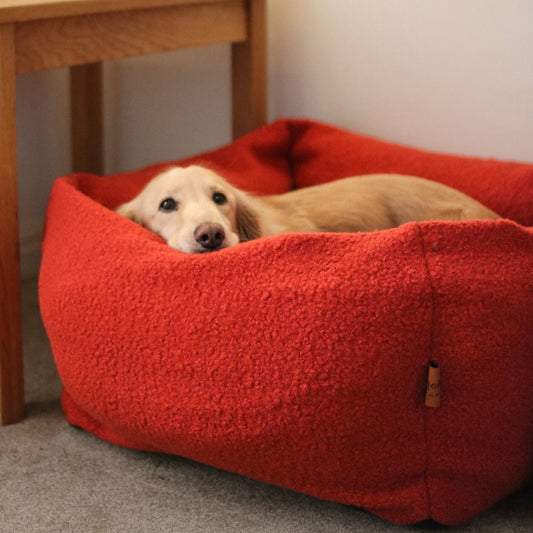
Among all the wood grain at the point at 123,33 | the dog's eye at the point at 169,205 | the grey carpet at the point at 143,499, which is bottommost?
the grey carpet at the point at 143,499

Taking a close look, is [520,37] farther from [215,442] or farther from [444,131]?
[215,442]

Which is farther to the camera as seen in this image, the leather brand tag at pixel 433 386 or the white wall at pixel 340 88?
the white wall at pixel 340 88

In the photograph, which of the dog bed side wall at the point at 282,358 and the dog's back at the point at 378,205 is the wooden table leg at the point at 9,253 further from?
Answer: the dog's back at the point at 378,205

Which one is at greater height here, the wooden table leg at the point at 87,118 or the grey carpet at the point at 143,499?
the wooden table leg at the point at 87,118

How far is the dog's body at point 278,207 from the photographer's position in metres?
1.45

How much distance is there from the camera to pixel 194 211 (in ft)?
4.76

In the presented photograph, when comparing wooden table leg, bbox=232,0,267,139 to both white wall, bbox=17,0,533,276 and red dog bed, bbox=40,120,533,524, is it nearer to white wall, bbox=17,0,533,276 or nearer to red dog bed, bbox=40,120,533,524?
white wall, bbox=17,0,533,276

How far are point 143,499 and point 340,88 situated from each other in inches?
47.6

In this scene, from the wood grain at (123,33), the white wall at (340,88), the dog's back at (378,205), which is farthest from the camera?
the white wall at (340,88)

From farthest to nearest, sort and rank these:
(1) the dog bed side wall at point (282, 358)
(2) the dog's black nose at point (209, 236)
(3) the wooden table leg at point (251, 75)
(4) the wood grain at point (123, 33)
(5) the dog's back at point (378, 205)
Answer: (3) the wooden table leg at point (251, 75), (5) the dog's back at point (378, 205), (4) the wood grain at point (123, 33), (2) the dog's black nose at point (209, 236), (1) the dog bed side wall at point (282, 358)

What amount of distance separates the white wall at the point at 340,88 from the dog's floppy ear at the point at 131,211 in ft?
2.48

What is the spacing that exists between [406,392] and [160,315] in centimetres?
38

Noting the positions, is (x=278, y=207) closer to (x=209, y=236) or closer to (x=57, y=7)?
(x=209, y=236)

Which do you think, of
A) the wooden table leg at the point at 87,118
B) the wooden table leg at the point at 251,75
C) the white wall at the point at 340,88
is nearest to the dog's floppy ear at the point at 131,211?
the wooden table leg at the point at 251,75
